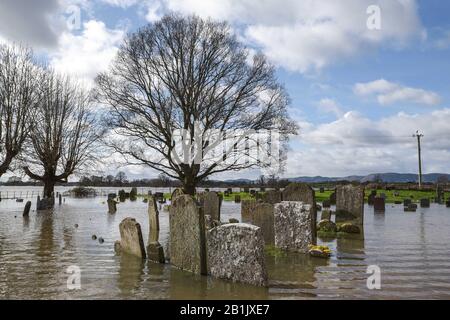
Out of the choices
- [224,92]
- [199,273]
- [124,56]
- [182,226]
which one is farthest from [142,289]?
[124,56]

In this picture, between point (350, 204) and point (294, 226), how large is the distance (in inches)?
269

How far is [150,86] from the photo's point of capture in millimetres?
27375

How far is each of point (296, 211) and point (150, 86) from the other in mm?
18849

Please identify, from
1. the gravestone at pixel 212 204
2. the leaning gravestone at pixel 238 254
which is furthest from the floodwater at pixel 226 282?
the gravestone at pixel 212 204

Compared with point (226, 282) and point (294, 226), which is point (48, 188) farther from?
point (226, 282)

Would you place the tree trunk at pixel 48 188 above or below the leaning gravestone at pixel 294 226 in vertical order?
above

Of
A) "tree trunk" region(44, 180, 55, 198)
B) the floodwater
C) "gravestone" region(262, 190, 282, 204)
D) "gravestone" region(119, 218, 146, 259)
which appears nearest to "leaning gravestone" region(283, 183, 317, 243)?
"gravestone" region(262, 190, 282, 204)

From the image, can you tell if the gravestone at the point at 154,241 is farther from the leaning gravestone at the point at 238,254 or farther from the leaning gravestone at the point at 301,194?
the leaning gravestone at the point at 301,194

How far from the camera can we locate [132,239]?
10.0 meters

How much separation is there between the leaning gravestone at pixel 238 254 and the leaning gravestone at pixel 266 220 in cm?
381

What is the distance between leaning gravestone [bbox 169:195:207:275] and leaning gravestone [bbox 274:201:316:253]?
331cm

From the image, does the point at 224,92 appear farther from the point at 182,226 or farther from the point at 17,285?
the point at 17,285

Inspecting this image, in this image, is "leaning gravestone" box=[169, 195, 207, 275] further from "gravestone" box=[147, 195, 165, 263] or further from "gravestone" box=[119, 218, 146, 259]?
"gravestone" box=[119, 218, 146, 259]

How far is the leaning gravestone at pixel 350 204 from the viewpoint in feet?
53.7
